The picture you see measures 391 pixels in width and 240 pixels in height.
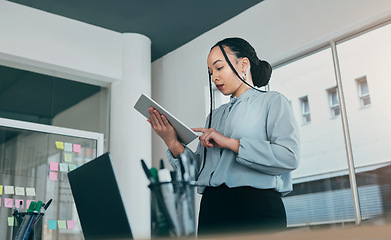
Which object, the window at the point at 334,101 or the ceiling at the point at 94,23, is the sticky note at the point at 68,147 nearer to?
the ceiling at the point at 94,23

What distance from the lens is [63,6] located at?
152 inches

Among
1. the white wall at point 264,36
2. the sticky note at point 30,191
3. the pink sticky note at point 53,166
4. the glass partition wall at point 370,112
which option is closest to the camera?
the glass partition wall at point 370,112

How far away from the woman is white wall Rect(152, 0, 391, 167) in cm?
195

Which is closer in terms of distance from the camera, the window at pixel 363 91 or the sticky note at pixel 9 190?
the window at pixel 363 91

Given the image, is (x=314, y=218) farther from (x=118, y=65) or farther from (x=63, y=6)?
(x=63, y=6)

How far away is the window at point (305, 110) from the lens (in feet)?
10.7

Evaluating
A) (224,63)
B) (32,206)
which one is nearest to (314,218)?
(224,63)

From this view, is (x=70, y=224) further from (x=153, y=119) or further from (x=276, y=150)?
(x=276, y=150)

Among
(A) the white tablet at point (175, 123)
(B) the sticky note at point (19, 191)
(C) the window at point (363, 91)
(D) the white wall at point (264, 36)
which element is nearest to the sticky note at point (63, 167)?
(B) the sticky note at point (19, 191)

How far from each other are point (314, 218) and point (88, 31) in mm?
2656

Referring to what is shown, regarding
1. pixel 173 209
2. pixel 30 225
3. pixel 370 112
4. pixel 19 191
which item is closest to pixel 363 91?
pixel 370 112

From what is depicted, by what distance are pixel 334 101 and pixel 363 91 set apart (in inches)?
→ 9.1

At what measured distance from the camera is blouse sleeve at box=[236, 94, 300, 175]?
121 cm

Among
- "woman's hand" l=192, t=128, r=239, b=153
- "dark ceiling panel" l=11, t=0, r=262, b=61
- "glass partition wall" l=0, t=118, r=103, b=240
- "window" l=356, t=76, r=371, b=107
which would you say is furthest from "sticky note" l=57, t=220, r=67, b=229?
"woman's hand" l=192, t=128, r=239, b=153
